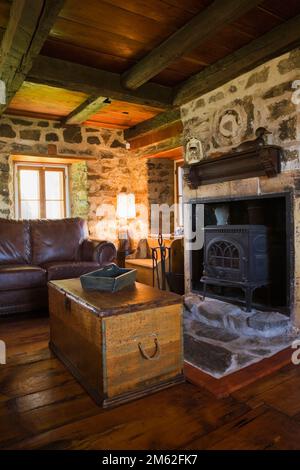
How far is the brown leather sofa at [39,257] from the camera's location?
10.6 ft

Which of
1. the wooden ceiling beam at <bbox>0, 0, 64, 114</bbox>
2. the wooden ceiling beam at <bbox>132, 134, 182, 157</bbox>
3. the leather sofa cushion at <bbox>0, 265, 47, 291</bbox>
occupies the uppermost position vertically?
the wooden ceiling beam at <bbox>0, 0, 64, 114</bbox>

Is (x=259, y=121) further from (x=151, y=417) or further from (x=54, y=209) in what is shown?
(x=54, y=209)

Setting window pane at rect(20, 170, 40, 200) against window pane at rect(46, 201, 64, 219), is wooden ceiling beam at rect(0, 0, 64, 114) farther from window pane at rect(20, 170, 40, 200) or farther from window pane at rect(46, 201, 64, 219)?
window pane at rect(46, 201, 64, 219)

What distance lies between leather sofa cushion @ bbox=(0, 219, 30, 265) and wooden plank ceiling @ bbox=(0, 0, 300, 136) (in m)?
1.51

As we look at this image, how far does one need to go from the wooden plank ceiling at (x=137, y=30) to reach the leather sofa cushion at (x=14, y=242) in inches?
59.5

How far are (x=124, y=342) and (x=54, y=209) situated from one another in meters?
3.67

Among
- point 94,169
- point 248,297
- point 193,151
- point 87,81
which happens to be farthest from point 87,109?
point 248,297

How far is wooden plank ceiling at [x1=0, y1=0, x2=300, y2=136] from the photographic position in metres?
2.09

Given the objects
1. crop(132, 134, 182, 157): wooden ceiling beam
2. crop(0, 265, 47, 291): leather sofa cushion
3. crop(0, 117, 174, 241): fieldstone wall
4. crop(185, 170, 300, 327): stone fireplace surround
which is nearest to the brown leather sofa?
crop(0, 265, 47, 291): leather sofa cushion

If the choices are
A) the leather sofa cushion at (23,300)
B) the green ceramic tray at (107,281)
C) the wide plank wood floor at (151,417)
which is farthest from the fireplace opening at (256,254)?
the leather sofa cushion at (23,300)

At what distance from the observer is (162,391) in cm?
178

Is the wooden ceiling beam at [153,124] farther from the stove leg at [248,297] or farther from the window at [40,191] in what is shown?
the stove leg at [248,297]

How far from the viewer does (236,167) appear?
2934 mm
